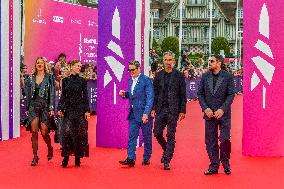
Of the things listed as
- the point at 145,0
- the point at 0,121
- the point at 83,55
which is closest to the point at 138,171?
the point at 145,0

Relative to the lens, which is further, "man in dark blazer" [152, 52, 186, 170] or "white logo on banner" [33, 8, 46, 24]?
"white logo on banner" [33, 8, 46, 24]

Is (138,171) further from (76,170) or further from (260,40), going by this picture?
(260,40)

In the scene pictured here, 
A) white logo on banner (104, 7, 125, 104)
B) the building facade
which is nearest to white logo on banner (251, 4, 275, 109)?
white logo on banner (104, 7, 125, 104)

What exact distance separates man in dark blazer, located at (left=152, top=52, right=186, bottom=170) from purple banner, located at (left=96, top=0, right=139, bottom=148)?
2.55m

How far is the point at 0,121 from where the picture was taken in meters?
15.3

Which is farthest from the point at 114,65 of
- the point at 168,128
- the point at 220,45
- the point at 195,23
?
the point at 195,23

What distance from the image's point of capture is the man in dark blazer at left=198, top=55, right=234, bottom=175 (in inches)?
412

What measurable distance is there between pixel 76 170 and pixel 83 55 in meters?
14.5

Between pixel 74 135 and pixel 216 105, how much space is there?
7.43 feet

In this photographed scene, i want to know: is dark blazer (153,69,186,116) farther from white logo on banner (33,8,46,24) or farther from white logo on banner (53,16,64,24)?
white logo on banner (53,16,64,24)

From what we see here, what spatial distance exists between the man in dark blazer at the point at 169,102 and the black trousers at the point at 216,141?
543 mm

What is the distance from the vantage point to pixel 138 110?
1127 cm

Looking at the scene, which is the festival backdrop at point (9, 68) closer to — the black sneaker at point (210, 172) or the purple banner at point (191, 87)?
the black sneaker at point (210, 172)

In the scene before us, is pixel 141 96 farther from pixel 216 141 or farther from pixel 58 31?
pixel 58 31
